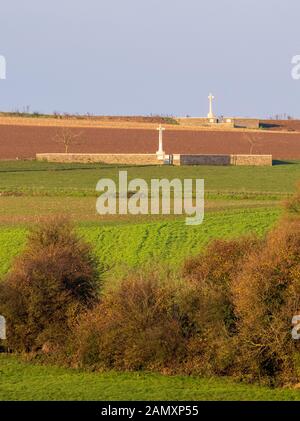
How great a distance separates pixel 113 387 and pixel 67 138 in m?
69.1

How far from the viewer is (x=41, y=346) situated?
23.6 metres

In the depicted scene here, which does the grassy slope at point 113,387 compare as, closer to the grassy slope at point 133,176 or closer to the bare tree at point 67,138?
the grassy slope at point 133,176

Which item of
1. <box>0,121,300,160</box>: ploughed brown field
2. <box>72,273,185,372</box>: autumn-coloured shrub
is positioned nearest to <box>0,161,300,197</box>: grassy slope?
<box>0,121,300,160</box>: ploughed brown field

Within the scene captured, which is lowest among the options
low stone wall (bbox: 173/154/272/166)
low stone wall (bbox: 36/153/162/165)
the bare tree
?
low stone wall (bbox: 173/154/272/166)

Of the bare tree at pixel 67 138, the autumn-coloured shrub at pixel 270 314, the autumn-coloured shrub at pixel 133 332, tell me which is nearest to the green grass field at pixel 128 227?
the autumn-coloured shrub at pixel 133 332

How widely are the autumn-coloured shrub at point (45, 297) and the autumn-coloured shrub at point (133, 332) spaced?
0.80m

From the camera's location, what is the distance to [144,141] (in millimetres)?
95812

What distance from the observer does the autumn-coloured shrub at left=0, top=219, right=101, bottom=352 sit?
23.7m

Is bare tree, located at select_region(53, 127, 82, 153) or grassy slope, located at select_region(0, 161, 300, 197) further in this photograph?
bare tree, located at select_region(53, 127, 82, 153)

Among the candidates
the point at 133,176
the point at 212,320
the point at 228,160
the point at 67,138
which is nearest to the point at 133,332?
the point at 212,320

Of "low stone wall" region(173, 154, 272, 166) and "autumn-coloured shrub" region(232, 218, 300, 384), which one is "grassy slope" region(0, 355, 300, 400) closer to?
"autumn-coloured shrub" region(232, 218, 300, 384)

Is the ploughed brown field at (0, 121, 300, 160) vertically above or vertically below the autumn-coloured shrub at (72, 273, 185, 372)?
below

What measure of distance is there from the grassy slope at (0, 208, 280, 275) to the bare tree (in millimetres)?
44808

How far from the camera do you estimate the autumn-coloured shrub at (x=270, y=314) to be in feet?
68.9
